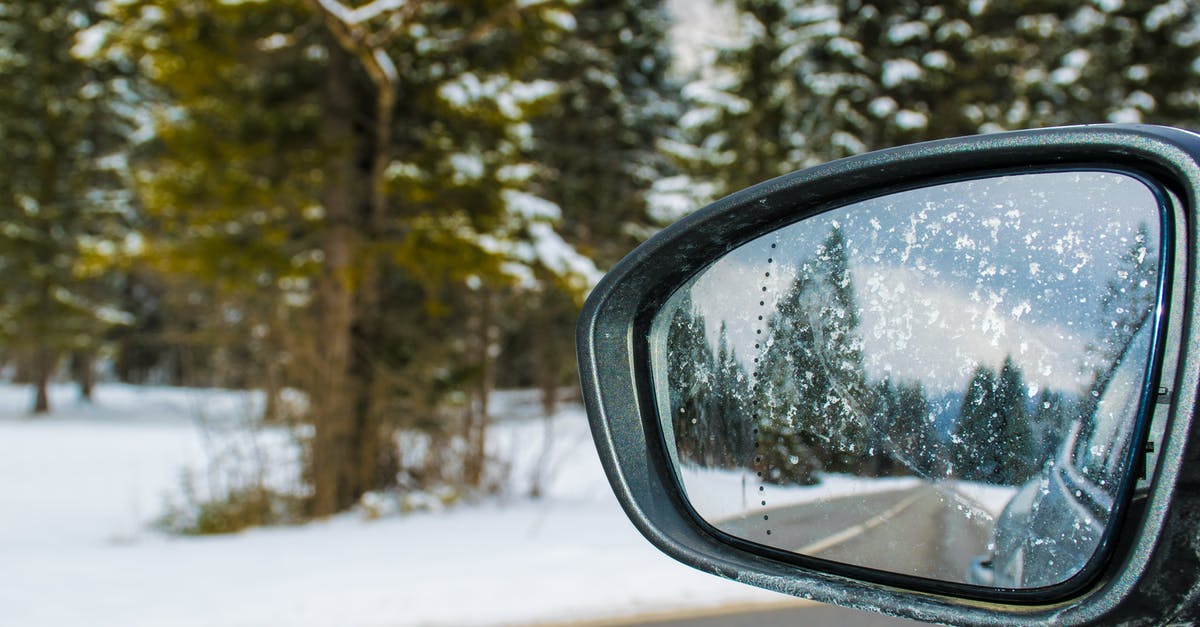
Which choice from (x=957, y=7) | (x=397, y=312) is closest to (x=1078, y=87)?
(x=957, y=7)

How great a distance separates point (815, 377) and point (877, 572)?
8.6 inches

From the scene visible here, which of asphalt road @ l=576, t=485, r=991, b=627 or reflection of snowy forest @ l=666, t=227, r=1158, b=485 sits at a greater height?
reflection of snowy forest @ l=666, t=227, r=1158, b=485

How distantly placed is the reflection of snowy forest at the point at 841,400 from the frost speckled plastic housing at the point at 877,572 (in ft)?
0.16

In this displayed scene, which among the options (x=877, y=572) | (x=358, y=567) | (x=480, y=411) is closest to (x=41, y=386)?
(x=480, y=411)

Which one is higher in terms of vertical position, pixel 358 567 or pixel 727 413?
pixel 727 413

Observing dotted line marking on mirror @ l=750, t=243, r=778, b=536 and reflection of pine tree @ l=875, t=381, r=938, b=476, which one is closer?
reflection of pine tree @ l=875, t=381, r=938, b=476

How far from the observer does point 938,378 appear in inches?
36.4

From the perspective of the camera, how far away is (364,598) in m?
5.46

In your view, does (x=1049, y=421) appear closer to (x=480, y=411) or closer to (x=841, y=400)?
(x=841, y=400)

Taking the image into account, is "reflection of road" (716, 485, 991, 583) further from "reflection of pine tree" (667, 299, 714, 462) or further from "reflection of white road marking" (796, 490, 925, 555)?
"reflection of pine tree" (667, 299, 714, 462)

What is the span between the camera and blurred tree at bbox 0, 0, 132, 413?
23.8 meters

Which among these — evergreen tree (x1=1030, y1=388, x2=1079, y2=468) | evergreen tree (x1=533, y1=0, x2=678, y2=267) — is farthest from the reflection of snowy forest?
evergreen tree (x1=533, y1=0, x2=678, y2=267)

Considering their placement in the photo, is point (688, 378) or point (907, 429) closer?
point (907, 429)

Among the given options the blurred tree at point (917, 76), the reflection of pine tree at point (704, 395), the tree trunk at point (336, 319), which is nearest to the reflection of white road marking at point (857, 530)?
the reflection of pine tree at point (704, 395)
